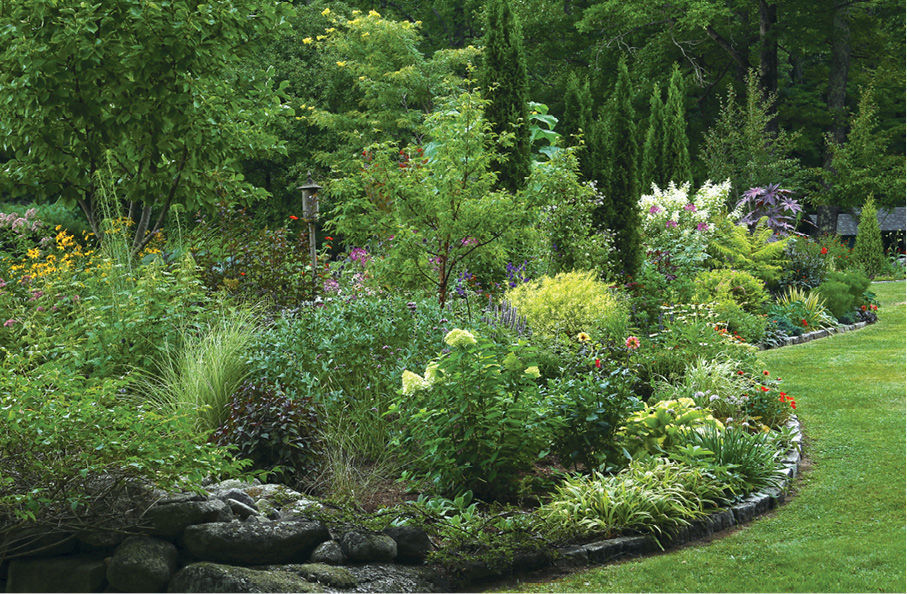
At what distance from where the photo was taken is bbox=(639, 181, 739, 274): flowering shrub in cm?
1210

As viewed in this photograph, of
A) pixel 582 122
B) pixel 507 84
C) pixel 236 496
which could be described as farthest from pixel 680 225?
pixel 236 496

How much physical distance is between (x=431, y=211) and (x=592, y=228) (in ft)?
11.6

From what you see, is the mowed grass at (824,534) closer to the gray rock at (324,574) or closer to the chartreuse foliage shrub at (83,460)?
the gray rock at (324,574)

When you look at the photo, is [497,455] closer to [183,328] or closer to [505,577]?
[505,577]

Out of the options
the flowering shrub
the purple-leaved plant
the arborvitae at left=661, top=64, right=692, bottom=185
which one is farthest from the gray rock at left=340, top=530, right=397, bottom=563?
the arborvitae at left=661, top=64, right=692, bottom=185

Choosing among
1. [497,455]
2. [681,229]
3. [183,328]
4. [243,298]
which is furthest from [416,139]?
[497,455]

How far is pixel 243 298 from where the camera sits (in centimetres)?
866

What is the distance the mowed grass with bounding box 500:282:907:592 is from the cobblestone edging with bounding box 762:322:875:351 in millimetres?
3140

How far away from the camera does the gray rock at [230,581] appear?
3699mm

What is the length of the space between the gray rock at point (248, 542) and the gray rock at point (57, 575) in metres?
0.41

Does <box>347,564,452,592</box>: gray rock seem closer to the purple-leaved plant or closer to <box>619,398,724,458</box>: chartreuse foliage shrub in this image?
<box>619,398,724,458</box>: chartreuse foliage shrub

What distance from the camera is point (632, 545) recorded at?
457 cm

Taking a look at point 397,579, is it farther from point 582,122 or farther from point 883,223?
point 883,223

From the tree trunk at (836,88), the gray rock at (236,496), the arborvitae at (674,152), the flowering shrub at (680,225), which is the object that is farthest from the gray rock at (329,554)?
the tree trunk at (836,88)
